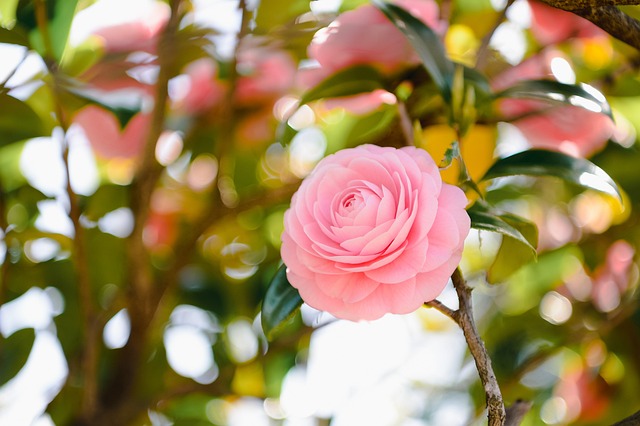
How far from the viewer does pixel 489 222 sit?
0.45m

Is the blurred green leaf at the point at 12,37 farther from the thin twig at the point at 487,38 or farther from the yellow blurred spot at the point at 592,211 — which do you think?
the yellow blurred spot at the point at 592,211

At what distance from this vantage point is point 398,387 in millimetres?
1226

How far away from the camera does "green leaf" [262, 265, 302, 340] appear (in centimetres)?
47

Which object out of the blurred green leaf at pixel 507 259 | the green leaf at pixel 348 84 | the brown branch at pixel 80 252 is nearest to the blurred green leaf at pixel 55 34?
the brown branch at pixel 80 252

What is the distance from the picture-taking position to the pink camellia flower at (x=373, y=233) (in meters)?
0.41

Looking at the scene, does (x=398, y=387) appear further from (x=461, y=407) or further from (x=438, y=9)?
(x=438, y=9)

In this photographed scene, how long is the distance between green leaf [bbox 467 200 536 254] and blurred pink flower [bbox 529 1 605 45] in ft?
1.22

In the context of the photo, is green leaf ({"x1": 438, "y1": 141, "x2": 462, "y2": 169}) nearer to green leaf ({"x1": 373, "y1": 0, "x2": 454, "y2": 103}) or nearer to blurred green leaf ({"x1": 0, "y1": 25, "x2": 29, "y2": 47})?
green leaf ({"x1": 373, "y1": 0, "x2": 454, "y2": 103})

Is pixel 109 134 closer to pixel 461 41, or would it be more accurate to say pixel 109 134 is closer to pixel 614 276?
pixel 461 41

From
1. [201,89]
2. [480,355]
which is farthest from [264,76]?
[480,355]

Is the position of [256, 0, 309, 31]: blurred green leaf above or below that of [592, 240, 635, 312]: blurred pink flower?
above

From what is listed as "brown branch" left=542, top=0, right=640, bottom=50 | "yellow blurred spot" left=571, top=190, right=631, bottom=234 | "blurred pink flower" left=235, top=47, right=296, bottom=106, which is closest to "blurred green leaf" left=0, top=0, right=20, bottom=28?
"blurred pink flower" left=235, top=47, right=296, bottom=106

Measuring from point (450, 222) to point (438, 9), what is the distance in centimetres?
38

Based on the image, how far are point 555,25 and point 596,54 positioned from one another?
0.34 feet
